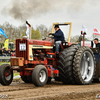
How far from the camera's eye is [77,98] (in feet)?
15.6

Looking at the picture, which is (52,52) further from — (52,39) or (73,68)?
(73,68)

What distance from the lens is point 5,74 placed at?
6.64m

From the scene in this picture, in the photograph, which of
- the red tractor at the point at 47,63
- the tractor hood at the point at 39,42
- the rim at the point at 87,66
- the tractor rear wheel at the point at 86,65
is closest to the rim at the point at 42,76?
the red tractor at the point at 47,63

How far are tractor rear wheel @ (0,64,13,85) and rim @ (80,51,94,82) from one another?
2551 millimetres

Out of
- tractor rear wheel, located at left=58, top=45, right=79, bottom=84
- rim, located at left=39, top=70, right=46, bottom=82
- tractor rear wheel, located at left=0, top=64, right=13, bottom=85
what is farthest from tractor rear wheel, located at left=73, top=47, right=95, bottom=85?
tractor rear wheel, located at left=0, top=64, right=13, bottom=85

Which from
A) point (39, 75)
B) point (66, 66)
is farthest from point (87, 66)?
point (39, 75)

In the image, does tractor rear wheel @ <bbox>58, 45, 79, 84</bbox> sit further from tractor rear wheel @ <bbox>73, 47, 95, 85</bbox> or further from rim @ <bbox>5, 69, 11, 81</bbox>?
rim @ <bbox>5, 69, 11, 81</bbox>

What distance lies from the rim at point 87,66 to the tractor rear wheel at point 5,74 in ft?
8.37

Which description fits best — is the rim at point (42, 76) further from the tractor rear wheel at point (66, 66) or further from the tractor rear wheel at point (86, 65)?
the tractor rear wheel at point (86, 65)

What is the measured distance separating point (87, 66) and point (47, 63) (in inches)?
57.9

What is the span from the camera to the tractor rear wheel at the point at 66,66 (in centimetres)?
692

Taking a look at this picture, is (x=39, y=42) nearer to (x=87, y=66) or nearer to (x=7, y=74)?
(x=7, y=74)

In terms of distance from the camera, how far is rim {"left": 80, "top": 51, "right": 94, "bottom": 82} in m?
7.74

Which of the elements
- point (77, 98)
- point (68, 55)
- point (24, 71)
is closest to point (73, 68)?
point (68, 55)
